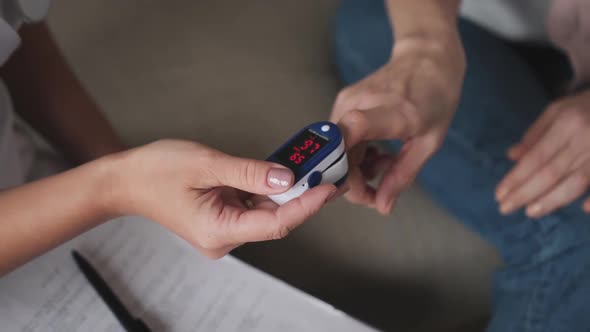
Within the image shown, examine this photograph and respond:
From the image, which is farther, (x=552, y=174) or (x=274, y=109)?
(x=274, y=109)

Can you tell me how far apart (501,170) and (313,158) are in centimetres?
42

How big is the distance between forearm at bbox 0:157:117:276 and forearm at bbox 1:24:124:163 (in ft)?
0.72

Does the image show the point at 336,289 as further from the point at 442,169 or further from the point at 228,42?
the point at 228,42

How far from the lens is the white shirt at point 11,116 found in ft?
1.87

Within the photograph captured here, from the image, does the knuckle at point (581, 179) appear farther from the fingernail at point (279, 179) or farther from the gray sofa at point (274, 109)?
the fingernail at point (279, 179)

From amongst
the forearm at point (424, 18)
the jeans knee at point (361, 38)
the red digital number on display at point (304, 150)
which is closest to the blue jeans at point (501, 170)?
the jeans knee at point (361, 38)

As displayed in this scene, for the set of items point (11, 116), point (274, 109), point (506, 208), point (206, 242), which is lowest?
point (506, 208)

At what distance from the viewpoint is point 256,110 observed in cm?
90

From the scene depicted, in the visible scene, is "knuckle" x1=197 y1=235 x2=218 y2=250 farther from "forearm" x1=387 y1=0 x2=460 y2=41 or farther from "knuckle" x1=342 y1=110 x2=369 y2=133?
"forearm" x1=387 y1=0 x2=460 y2=41

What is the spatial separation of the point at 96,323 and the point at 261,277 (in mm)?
194

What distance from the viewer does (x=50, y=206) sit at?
541 mm

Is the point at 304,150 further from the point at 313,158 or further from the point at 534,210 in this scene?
the point at 534,210

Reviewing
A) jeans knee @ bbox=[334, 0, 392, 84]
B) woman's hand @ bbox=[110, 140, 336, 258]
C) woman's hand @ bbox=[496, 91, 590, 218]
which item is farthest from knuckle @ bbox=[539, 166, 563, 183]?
woman's hand @ bbox=[110, 140, 336, 258]

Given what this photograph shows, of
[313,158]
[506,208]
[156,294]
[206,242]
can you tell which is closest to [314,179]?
[313,158]
